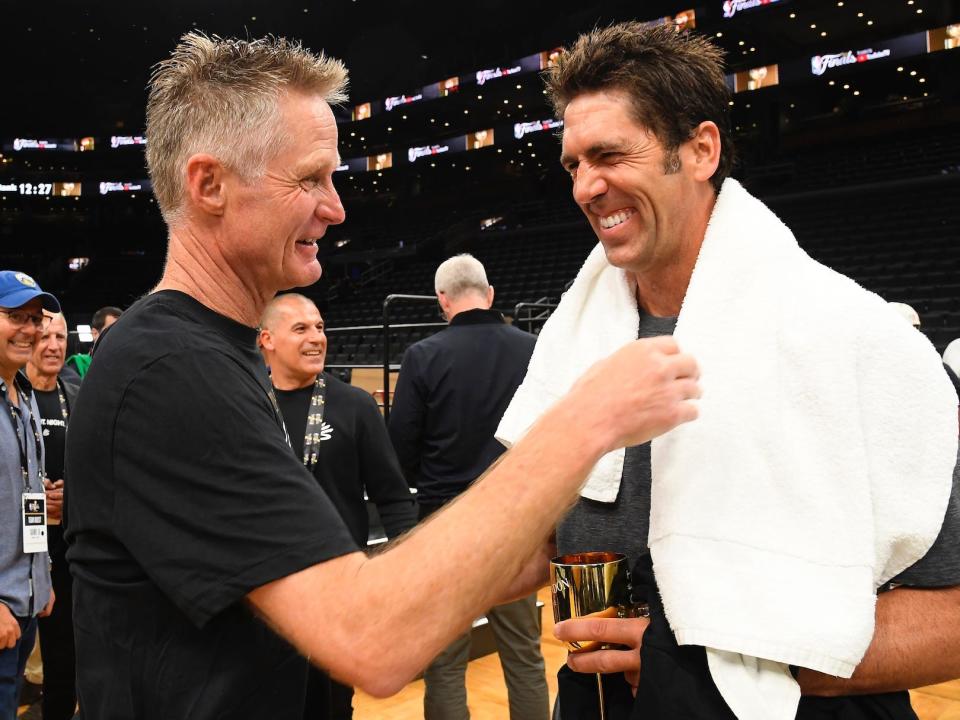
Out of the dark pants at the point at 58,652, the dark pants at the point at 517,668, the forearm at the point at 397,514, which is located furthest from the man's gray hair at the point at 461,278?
the dark pants at the point at 58,652

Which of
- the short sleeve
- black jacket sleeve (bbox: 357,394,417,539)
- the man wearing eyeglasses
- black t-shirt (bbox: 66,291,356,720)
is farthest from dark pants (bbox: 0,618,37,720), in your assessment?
the short sleeve

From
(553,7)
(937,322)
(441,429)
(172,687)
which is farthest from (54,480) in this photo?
(553,7)

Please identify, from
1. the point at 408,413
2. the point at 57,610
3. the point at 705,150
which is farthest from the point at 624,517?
the point at 57,610

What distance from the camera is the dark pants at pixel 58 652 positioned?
10.1 feet

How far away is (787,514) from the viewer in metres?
0.89

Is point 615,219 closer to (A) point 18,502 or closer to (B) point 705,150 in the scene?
(B) point 705,150

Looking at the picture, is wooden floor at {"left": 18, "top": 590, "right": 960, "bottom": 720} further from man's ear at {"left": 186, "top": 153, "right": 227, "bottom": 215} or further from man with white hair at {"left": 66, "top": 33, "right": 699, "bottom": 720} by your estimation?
man's ear at {"left": 186, "top": 153, "right": 227, "bottom": 215}

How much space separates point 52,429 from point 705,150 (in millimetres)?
3018

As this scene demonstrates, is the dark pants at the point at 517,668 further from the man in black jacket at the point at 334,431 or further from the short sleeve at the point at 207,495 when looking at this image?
the short sleeve at the point at 207,495

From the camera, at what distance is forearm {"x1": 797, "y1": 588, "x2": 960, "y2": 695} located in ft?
3.05

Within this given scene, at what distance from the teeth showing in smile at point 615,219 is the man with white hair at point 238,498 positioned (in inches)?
15.9

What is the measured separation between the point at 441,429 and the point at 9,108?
29.4 m

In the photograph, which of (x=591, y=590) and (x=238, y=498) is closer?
(x=238, y=498)

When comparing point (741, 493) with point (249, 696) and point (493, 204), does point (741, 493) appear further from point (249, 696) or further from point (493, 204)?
point (493, 204)
